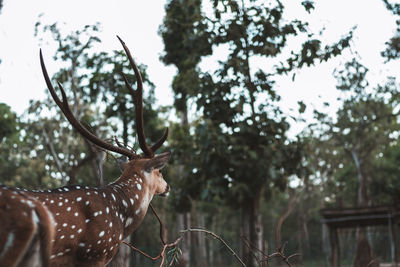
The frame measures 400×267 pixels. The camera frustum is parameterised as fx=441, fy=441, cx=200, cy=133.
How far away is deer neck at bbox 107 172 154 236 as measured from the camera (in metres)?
3.70

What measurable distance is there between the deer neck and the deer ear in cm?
9

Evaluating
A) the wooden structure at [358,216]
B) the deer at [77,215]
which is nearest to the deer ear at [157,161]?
the deer at [77,215]

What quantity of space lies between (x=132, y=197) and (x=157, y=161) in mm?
440

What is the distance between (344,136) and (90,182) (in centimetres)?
1924

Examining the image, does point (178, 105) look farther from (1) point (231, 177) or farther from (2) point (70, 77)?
(1) point (231, 177)

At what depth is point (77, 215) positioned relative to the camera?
122 inches

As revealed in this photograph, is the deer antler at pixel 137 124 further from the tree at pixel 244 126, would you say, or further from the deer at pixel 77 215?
the tree at pixel 244 126

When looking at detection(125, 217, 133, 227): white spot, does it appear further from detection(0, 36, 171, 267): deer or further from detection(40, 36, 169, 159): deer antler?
detection(40, 36, 169, 159): deer antler

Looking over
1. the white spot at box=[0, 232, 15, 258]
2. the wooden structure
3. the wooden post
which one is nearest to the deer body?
the white spot at box=[0, 232, 15, 258]

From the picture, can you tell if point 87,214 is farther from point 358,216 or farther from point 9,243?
point 358,216

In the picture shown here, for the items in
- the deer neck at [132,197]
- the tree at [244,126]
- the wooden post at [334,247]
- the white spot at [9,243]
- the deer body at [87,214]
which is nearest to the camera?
the white spot at [9,243]

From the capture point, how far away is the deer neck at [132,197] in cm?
370

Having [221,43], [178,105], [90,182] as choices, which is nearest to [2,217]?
[221,43]

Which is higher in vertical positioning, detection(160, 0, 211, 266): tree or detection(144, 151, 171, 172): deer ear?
detection(160, 0, 211, 266): tree
